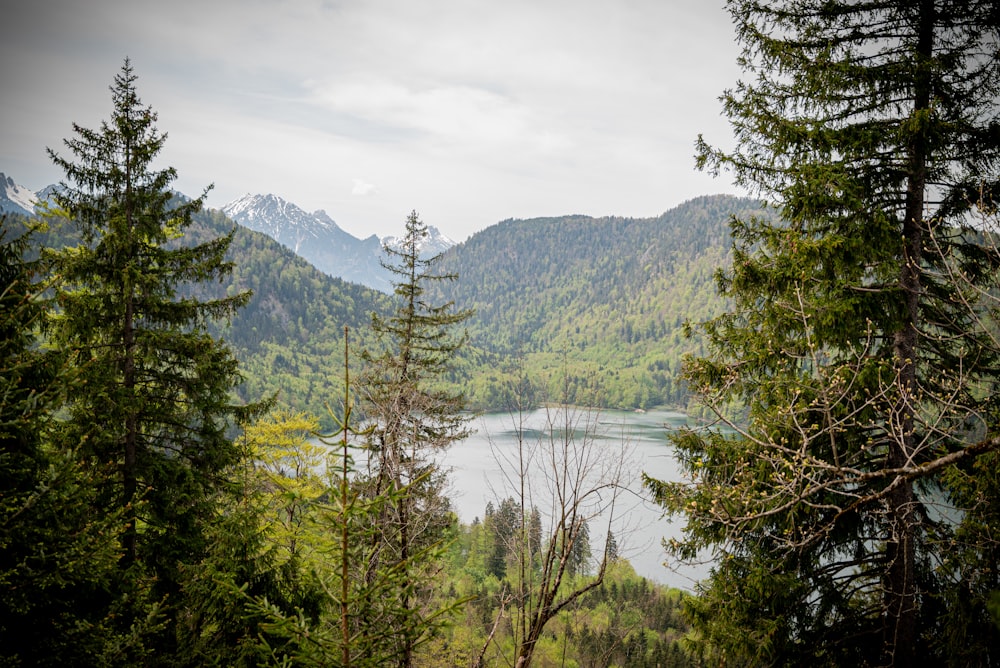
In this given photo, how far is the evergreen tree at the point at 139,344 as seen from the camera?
6.61m

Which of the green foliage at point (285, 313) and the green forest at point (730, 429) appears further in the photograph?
the green foliage at point (285, 313)

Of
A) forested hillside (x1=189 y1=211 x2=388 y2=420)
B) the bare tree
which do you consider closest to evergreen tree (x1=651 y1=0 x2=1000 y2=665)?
the bare tree

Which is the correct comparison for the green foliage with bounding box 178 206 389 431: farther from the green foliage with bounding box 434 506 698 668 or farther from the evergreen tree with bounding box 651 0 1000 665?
the evergreen tree with bounding box 651 0 1000 665

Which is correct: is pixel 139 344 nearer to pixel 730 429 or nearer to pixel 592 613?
pixel 730 429

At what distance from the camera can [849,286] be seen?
461cm

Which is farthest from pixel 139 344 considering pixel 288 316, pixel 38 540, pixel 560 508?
pixel 288 316

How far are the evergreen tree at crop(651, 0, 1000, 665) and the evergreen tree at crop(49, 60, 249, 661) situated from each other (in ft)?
20.7

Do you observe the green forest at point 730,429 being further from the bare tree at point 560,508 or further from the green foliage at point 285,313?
the green foliage at point 285,313

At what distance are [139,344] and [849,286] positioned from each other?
843cm

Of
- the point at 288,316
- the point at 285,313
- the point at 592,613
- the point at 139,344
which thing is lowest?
the point at 592,613

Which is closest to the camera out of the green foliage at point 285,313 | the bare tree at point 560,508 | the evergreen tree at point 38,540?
the evergreen tree at point 38,540

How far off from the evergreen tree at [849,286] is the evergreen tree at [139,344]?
249 inches

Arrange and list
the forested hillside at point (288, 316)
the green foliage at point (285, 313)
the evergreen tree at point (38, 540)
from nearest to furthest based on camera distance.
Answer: the evergreen tree at point (38, 540)
the forested hillside at point (288, 316)
the green foliage at point (285, 313)

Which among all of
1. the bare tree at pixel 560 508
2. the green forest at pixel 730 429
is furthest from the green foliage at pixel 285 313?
the bare tree at pixel 560 508
